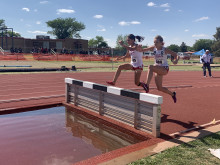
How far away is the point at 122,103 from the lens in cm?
521

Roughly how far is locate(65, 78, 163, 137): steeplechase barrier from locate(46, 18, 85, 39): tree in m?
106

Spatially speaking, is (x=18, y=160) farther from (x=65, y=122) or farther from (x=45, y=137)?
(x=65, y=122)

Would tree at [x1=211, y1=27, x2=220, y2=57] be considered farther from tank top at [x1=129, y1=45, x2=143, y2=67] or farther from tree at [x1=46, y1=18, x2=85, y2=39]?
tank top at [x1=129, y1=45, x2=143, y2=67]

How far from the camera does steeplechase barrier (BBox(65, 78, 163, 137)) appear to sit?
4.38m

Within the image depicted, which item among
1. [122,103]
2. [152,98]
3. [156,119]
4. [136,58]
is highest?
[136,58]

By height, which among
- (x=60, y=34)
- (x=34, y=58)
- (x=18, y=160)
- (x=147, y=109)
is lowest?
(x=18, y=160)

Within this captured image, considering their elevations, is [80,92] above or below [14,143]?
above

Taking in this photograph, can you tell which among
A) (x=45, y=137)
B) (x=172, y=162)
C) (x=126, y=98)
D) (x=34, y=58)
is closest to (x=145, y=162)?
(x=172, y=162)

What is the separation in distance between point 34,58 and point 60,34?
77190 mm

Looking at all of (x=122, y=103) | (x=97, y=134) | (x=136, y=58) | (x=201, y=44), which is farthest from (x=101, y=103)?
(x=201, y=44)

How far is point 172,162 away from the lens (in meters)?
3.27

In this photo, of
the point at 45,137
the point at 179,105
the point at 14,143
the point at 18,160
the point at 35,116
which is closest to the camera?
the point at 18,160

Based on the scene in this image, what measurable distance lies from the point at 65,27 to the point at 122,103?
355 feet

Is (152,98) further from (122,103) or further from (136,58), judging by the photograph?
(136,58)
